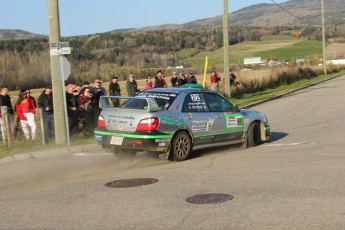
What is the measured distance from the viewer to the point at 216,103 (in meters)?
11.6

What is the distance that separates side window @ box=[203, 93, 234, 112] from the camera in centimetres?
1137

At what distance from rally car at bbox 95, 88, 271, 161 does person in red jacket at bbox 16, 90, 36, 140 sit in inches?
126

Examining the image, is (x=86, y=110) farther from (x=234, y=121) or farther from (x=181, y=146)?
(x=181, y=146)

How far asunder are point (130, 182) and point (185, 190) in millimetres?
1211

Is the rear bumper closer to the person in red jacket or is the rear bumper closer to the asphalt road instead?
the asphalt road

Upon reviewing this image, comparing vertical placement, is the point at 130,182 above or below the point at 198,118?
below

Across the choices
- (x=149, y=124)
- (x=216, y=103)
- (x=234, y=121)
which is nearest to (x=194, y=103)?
(x=216, y=103)

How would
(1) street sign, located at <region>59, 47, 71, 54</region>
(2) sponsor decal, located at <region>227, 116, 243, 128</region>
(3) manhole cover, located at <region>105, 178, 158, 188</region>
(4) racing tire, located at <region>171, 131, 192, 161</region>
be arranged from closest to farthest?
1. (3) manhole cover, located at <region>105, 178, 158, 188</region>
2. (4) racing tire, located at <region>171, 131, 192, 161</region>
3. (2) sponsor decal, located at <region>227, 116, 243, 128</region>
4. (1) street sign, located at <region>59, 47, 71, 54</region>

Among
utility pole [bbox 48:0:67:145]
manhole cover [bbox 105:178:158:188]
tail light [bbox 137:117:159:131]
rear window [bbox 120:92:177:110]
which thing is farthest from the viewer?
utility pole [bbox 48:0:67:145]

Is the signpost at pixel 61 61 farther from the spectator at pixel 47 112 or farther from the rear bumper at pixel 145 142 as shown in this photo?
the rear bumper at pixel 145 142

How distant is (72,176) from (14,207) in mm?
Result: 2360

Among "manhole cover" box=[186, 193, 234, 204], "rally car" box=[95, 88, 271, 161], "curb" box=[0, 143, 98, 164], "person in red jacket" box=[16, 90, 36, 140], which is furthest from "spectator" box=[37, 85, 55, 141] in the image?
"manhole cover" box=[186, 193, 234, 204]

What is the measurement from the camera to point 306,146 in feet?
38.5

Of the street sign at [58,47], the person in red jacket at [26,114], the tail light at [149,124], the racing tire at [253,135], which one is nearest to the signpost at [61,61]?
the street sign at [58,47]
